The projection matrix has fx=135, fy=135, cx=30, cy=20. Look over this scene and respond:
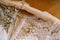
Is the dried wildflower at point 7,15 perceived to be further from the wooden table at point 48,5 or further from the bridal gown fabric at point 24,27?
the wooden table at point 48,5

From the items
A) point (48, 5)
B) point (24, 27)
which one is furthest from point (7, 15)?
point (48, 5)

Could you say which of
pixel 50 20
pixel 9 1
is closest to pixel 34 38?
pixel 50 20

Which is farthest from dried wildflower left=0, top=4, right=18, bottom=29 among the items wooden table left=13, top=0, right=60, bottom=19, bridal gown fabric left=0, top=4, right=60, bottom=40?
wooden table left=13, top=0, right=60, bottom=19

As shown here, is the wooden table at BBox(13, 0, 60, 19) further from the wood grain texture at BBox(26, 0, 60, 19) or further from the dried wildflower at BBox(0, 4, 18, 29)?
the dried wildflower at BBox(0, 4, 18, 29)

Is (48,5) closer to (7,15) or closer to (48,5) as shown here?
(48,5)

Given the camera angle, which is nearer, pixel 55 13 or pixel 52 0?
pixel 55 13

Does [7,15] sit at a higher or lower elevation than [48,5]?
lower

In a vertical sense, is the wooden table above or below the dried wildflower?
above

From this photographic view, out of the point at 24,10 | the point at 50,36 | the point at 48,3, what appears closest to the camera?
the point at 50,36

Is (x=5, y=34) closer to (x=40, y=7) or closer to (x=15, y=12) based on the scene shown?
(x=15, y=12)
